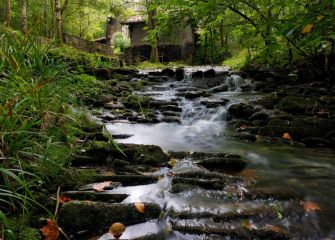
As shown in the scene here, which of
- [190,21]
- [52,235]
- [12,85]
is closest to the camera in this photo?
[52,235]

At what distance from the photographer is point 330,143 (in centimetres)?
497

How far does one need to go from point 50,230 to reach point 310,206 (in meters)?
2.02

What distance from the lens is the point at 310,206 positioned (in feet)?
8.51

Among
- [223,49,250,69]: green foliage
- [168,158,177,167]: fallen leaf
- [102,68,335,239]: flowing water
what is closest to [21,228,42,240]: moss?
[102,68,335,239]: flowing water

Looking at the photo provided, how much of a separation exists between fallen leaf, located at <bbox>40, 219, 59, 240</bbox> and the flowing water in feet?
1.43

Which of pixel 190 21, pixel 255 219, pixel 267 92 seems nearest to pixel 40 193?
pixel 255 219

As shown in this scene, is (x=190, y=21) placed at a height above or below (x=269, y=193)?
above

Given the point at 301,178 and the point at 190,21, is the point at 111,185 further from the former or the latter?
the point at 190,21

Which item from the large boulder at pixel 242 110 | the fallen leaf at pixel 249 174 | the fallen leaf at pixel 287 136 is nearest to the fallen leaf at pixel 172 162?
the fallen leaf at pixel 249 174

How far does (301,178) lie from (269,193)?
30.3 inches

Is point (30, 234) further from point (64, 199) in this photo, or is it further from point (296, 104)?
point (296, 104)

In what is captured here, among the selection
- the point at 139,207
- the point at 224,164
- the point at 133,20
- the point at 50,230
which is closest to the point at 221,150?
the point at 224,164

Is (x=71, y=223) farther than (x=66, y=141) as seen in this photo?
No

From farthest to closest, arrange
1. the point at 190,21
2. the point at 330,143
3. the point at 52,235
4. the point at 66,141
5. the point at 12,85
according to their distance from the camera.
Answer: the point at 190,21 → the point at 330,143 → the point at 66,141 → the point at 12,85 → the point at 52,235
